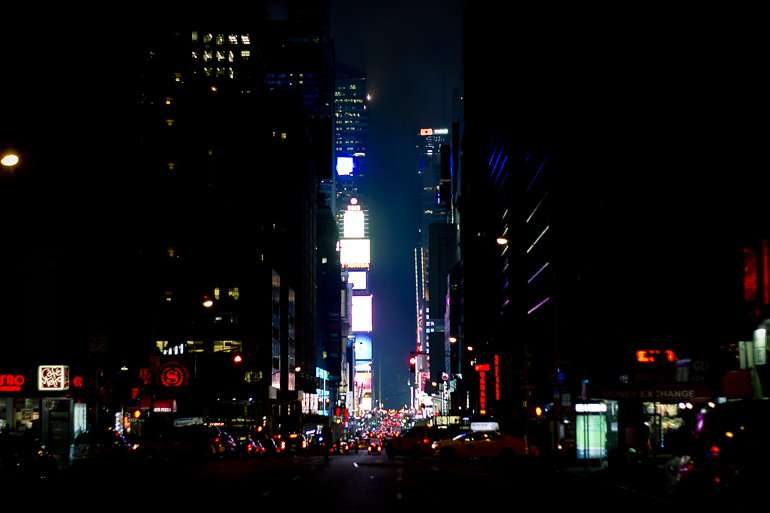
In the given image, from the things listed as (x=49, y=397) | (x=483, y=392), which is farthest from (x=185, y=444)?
(x=483, y=392)

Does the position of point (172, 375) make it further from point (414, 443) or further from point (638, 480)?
point (638, 480)

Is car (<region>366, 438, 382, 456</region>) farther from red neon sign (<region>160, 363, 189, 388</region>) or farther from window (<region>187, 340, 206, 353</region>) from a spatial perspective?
window (<region>187, 340, 206, 353</region>)

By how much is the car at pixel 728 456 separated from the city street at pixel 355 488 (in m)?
3.79

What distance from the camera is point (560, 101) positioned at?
10700cm

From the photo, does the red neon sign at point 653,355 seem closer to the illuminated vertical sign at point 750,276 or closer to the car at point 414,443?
the illuminated vertical sign at point 750,276

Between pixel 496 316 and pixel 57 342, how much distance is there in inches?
3910

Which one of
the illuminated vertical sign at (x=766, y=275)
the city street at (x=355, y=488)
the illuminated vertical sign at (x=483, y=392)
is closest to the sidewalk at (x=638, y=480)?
the city street at (x=355, y=488)

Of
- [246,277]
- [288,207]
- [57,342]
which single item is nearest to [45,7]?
[57,342]

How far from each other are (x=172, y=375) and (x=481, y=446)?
71.8 feet

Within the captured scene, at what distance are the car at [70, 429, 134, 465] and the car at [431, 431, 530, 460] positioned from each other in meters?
18.6

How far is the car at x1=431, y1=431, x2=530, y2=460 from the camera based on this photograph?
5841cm

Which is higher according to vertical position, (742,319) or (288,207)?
(288,207)

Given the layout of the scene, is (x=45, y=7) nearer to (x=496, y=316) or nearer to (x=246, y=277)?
(x=246, y=277)

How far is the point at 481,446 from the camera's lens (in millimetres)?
58562
